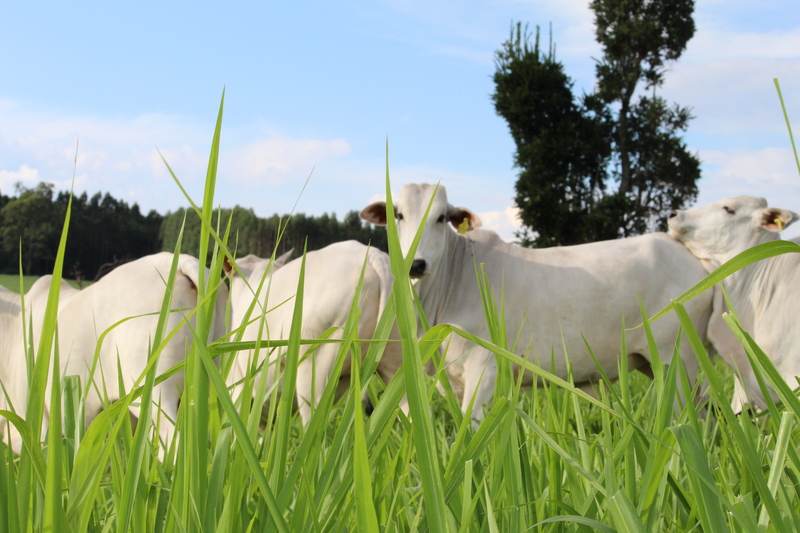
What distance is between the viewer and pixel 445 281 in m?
3.74

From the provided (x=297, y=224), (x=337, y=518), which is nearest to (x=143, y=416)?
(x=337, y=518)

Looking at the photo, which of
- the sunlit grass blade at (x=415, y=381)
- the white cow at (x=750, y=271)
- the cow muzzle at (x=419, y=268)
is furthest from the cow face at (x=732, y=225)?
the sunlit grass blade at (x=415, y=381)

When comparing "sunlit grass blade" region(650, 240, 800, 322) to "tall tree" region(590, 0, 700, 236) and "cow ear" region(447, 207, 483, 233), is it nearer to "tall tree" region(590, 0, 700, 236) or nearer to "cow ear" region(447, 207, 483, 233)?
"cow ear" region(447, 207, 483, 233)

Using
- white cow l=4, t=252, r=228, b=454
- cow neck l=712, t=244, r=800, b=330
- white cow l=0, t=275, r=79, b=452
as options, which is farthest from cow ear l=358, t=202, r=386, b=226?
cow neck l=712, t=244, r=800, b=330

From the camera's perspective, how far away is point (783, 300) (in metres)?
3.72

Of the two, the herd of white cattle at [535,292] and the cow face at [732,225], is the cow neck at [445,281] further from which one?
the cow face at [732,225]

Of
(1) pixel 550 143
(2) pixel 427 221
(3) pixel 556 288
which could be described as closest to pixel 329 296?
(2) pixel 427 221

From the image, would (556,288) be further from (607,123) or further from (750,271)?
(607,123)

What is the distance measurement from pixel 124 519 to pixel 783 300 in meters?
4.00

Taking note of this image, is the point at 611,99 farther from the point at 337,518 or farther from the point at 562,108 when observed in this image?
the point at 337,518

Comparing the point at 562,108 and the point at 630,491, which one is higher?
the point at 562,108

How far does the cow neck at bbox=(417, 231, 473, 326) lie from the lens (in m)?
3.64

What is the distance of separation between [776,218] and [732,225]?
9.0 inches

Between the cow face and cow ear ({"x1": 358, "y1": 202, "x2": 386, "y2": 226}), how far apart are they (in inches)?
74.2
